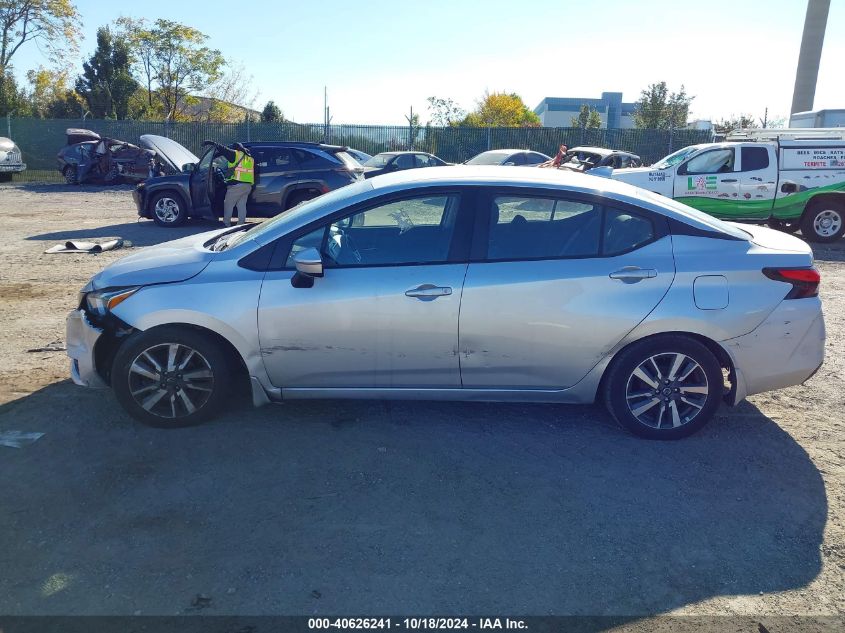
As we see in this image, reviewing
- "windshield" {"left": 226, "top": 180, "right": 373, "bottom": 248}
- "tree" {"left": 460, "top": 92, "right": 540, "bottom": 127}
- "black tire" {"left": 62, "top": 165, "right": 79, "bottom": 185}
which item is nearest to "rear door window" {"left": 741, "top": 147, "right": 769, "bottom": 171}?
"windshield" {"left": 226, "top": 180, "right": 373, "bottom": 248}

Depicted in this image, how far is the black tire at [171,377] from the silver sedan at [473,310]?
11 mm

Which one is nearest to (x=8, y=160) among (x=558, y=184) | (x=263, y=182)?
(x=263, y=182)

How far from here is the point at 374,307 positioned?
4273mm

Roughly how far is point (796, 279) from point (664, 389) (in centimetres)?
107

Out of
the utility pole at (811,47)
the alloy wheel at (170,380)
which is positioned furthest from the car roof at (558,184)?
the utility pole at (811,47)

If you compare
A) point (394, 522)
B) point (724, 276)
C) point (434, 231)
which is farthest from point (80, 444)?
point (724, 276)

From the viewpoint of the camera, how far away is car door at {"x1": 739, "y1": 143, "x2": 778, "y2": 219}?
1335cm

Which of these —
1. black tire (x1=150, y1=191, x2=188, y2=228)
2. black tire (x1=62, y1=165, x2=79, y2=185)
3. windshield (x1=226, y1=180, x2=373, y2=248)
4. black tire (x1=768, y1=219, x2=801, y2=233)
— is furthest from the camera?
black tire (x1=62, y1=165, x2=79, y2=185)

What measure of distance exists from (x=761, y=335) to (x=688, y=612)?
2051 mm

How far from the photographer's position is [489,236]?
4422 millimetres

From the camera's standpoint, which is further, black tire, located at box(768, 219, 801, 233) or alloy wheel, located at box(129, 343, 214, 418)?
black tire, located at box(768, 219, 801, 233)

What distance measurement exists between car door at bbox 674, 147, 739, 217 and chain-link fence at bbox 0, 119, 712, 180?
16.1 metres

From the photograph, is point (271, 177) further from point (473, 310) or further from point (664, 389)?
point (664, 389)

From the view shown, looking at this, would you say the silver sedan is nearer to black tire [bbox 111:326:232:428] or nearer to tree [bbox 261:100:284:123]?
black tire [bbox 111:326:232:428]
